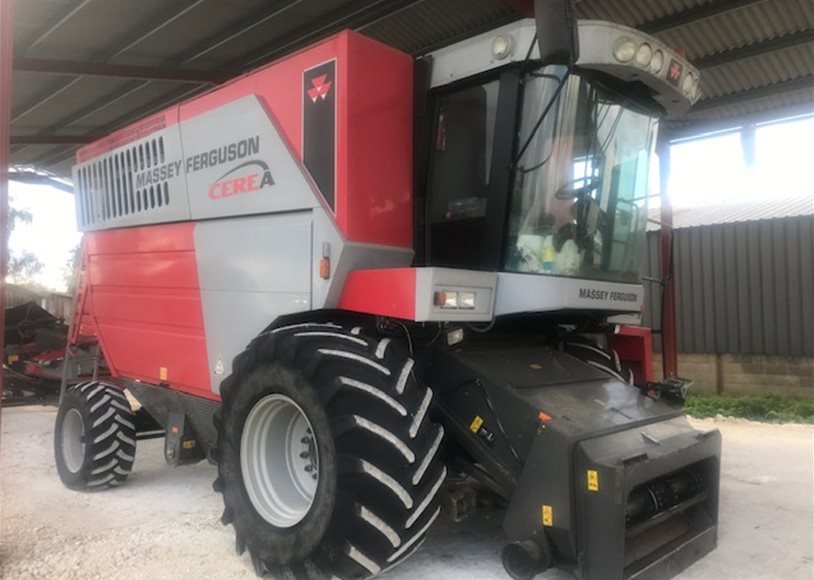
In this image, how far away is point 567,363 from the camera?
4.34 meters

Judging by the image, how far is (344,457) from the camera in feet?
10.2

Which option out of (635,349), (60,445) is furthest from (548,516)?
(60,445)

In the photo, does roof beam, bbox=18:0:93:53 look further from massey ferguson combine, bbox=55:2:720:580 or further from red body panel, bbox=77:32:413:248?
red body panel, bbox=77:32:413:248

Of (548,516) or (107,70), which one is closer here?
(548,516)

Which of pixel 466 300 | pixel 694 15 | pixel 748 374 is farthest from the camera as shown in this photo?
pixel 748 374

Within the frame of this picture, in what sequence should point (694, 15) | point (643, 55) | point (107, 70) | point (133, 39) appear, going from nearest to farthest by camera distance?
point (643, 55), point (694, 15), point (133, 39), point (107, 70)

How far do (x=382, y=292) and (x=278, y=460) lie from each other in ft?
3.99

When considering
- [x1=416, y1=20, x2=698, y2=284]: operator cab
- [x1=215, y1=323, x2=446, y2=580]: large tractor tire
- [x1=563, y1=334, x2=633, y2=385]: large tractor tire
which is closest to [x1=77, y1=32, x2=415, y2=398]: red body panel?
[x1=416, y1=20, x2=698, y2=284]: operator cab

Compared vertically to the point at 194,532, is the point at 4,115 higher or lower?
higher

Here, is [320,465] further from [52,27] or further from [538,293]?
[52,27]

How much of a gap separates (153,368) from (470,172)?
3.06 m

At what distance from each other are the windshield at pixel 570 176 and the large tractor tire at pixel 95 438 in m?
3.55

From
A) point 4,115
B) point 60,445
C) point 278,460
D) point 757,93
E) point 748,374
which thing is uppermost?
point 757,93

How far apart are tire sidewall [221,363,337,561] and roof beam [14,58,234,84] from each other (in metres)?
5.91
